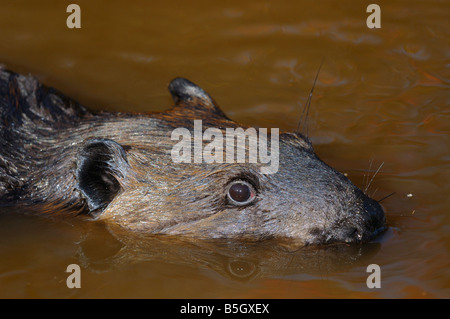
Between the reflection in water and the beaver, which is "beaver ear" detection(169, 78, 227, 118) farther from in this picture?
the reflection in water

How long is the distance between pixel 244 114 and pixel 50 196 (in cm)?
251

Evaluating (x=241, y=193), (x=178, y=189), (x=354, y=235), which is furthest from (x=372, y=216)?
(x=178, y=189)

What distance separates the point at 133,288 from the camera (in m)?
4.08

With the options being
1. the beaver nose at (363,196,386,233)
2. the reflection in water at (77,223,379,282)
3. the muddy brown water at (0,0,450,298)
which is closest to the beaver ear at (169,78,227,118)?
the muddy brown water at (0,0,450,298)

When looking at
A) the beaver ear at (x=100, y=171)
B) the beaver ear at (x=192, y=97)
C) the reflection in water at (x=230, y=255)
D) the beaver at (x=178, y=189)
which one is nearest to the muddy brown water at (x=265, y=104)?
the reflection in water at (x=230, y=255)

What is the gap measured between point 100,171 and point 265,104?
262cm

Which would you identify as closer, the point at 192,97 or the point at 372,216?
the point at 372,216

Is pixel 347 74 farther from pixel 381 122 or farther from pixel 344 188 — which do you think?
pixel 344 188

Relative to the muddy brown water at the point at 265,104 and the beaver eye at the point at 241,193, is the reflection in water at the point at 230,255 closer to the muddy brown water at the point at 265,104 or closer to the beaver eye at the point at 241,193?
the muddy brown water at the point at 265,104

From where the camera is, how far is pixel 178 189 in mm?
4598

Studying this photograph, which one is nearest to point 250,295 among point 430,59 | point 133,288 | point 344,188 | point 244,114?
point 133,288

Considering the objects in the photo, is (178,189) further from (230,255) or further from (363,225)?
(363,225)

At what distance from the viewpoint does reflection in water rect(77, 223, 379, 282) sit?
4340 mm

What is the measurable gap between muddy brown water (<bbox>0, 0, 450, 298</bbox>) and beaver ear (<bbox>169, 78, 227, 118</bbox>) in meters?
1.01
